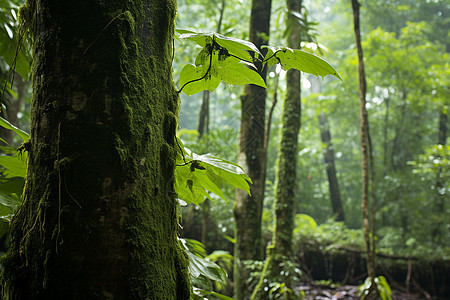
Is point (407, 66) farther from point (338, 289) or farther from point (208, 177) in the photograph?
point (208, 177)

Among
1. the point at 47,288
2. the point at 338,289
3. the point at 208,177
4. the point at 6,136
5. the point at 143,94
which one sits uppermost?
the point at 6,136

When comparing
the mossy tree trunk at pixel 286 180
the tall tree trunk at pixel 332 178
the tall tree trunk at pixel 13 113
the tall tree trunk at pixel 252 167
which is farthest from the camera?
the tall tree trunk at pixel 332 178

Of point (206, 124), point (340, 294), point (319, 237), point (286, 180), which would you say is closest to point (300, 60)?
point (286, 180)

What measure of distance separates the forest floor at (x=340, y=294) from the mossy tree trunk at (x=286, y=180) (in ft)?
7.89

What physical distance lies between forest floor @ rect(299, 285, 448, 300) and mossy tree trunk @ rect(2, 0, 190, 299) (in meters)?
5.81

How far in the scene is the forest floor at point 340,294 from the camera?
6.08 meters

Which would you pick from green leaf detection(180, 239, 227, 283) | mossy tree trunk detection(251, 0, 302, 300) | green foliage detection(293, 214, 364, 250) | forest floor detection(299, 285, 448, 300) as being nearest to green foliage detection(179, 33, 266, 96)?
green leaf detection(180, 239, 227, 283)

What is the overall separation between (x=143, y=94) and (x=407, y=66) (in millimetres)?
10983

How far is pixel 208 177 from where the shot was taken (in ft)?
3.25

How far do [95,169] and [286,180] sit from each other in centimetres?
376

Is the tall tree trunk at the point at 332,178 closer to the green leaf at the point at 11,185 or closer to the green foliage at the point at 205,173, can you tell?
the green foliage at the point at 205,173

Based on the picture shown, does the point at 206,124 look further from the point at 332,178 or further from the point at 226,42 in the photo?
the point at 226,42

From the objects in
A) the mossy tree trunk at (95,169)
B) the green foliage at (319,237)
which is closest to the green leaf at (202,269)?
the mossy tree trunk at (95,169)

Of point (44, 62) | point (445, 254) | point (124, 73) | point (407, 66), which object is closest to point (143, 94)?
point (124, 73)
